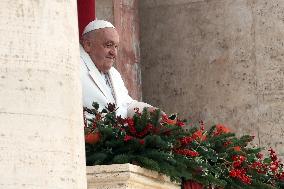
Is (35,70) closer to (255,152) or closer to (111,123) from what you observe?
(111,123)

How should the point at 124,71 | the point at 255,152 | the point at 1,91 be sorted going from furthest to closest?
the point at 124,71, the point at 255,152, the point at 1,91

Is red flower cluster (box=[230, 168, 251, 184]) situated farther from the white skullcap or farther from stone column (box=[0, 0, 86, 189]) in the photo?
stone column (box=[0, 0, 86, 189])

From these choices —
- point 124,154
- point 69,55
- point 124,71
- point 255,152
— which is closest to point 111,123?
point 124,154

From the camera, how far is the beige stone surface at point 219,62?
12266 millimetres

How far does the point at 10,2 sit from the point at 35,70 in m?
0.32

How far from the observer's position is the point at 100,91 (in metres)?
8.78

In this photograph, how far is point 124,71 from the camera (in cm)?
1216

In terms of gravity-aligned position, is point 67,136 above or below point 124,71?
below

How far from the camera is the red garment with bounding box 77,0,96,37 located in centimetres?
1063

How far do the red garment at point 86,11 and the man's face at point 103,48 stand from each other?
1.63 m

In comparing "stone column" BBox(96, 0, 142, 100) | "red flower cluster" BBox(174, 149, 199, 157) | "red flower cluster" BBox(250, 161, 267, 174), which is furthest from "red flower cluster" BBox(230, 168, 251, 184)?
"stone column" BBox(96, 0, 142, 100)

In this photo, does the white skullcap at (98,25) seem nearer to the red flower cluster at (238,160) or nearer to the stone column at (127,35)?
the red flower cluster at (238,160)

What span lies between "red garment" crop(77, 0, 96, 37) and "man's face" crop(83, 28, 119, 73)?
1631 millimetres

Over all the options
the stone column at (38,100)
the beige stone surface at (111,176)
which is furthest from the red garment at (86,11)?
the stone column at (38,100)
